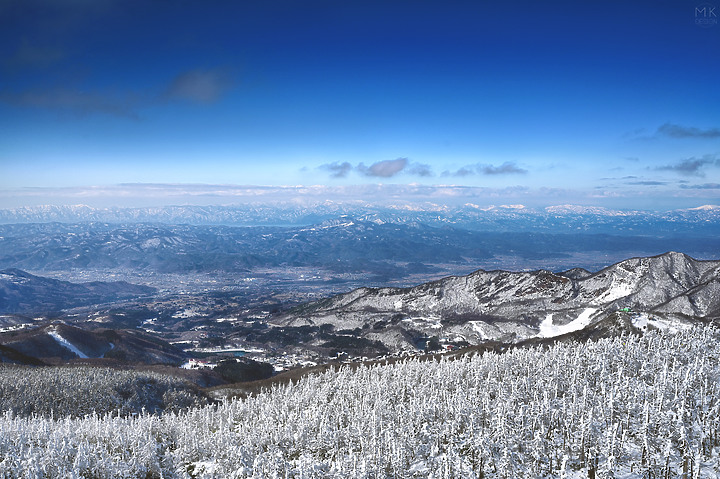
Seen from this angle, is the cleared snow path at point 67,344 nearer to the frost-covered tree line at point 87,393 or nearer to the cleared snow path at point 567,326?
the frost-covered tree line at point 87,393

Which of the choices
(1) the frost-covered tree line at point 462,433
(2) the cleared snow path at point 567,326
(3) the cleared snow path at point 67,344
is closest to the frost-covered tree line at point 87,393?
(1) the frost-covered tree line at point 462,433

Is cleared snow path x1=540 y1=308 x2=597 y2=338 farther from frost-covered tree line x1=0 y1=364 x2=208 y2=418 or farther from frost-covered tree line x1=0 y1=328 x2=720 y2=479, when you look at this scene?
frost-covered tree line x1=0 y1=364 x2=208 y2=418

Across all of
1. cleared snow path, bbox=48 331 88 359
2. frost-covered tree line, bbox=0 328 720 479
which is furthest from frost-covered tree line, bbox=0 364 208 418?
cleared snow path, bbox=48 331 88 359

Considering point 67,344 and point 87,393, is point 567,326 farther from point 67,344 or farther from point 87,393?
point 67,344

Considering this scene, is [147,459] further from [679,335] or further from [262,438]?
[679,335]

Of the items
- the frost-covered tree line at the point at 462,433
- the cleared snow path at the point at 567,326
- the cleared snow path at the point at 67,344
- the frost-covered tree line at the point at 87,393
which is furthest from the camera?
the cleared snow path at the point at 67,344
